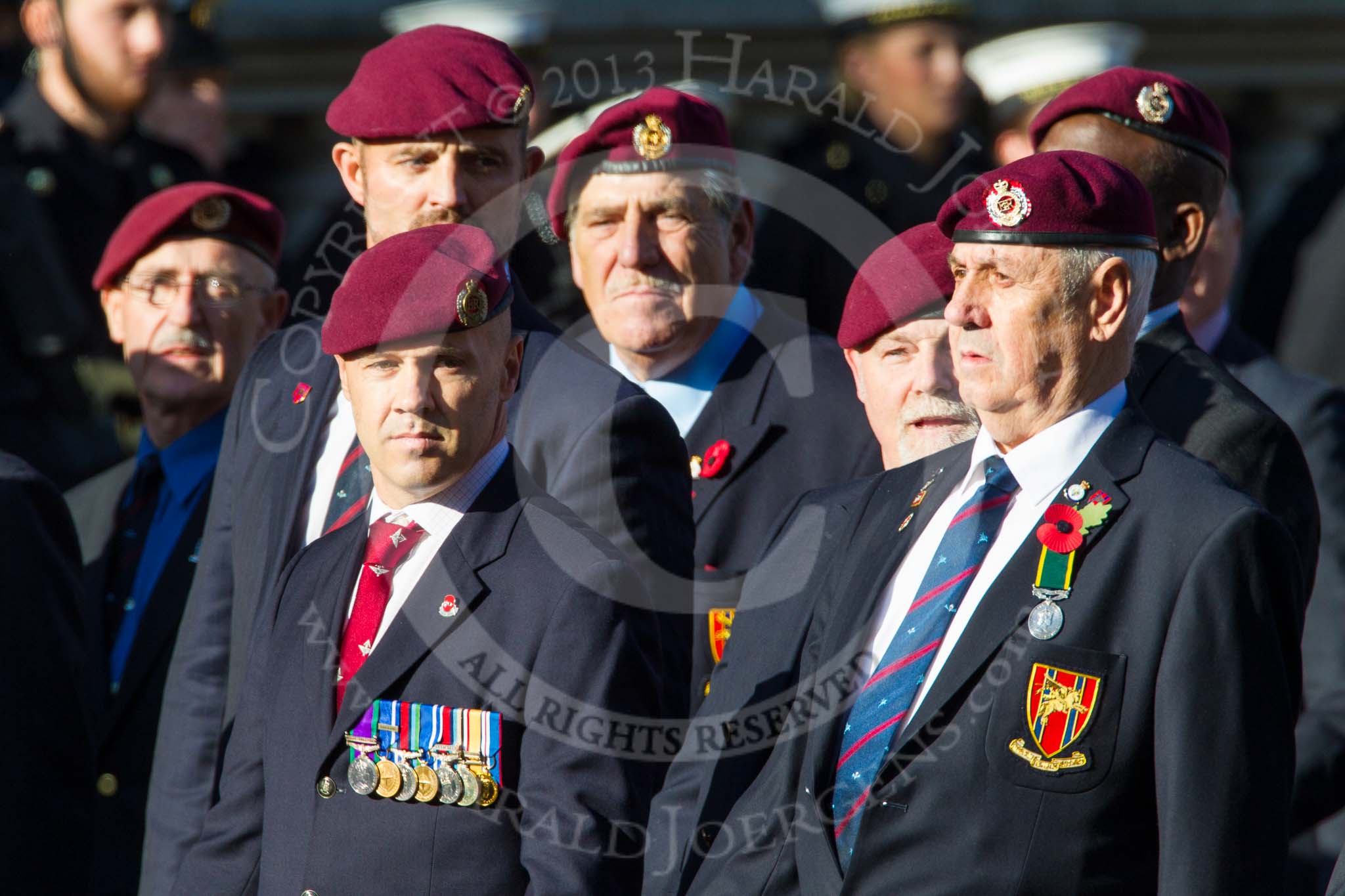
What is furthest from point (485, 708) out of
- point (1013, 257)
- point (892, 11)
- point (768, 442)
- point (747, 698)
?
point (892, 11)

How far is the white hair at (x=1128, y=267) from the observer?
10.9ft

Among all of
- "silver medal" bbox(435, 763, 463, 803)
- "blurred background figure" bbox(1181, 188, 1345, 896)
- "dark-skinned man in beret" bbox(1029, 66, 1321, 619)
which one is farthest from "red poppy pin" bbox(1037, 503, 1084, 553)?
"blurred background figure" bbox(1181, 188, 1345, 896)

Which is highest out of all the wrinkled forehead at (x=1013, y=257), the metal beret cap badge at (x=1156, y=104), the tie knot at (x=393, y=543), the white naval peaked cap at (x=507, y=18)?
the white naval peaked cap at (x=507, y=18)

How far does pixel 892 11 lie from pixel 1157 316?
9.35 ft

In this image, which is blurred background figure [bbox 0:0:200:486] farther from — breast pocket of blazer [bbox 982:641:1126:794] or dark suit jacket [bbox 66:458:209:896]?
breast pocket of blazer [bbox 982:641:1126:794]

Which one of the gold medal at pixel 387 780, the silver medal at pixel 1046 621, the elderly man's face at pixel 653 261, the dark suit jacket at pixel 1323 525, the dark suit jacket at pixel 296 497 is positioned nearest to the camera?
the silver medal at pixel 1046 621

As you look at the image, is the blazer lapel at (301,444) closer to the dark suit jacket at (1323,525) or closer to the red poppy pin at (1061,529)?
the red poppy pin at (1061,529)

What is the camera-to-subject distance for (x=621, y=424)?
13.0 ft

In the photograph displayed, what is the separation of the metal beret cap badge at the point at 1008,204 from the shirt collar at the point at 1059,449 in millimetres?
326

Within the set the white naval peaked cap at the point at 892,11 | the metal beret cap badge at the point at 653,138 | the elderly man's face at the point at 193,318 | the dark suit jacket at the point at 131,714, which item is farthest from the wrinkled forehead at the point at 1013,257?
the white naval peaked cap at the point at 892,11

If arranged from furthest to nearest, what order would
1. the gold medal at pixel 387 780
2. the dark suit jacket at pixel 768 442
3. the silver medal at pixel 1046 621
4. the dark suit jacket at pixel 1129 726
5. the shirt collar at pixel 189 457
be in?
the shirt collar at pixel 189 457 < the dark suit jacket at pixel 768 442 < the gold medal at pixel 387 780 < the silver medal at pixel 1046 621 < the dark suit jacket at pixel 1129 726

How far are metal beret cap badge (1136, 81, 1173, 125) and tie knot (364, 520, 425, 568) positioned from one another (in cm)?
182

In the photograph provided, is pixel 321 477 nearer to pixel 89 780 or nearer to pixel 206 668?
pixel 206 668

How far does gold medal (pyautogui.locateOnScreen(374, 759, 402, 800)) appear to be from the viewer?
3416mm
